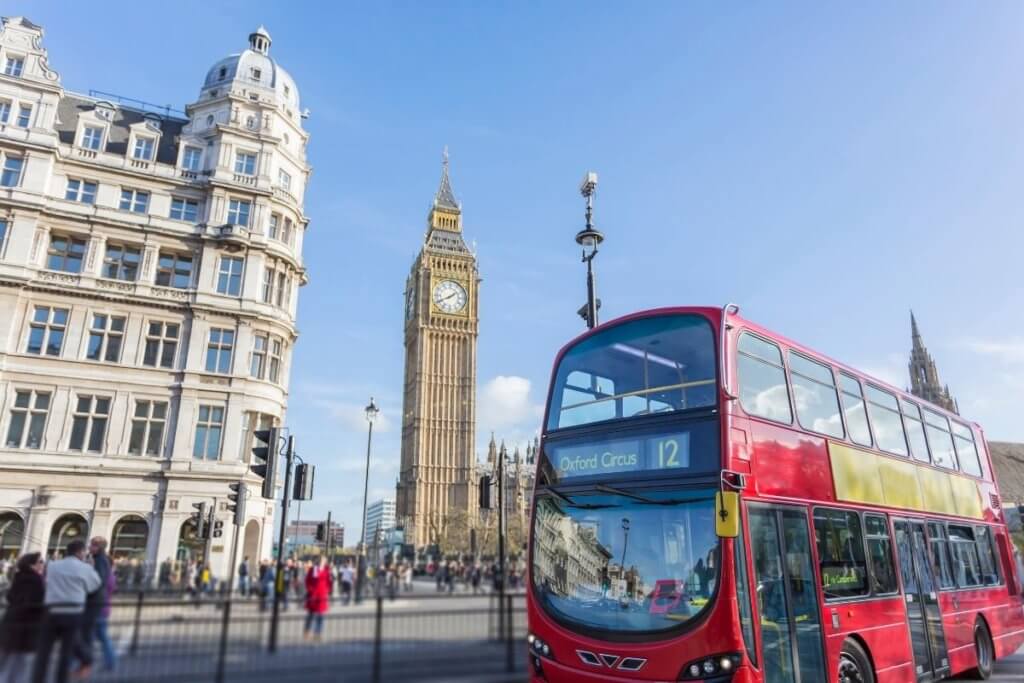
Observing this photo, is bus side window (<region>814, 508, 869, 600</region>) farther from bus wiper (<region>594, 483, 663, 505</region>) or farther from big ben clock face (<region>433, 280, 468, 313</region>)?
big ben clock face (<region>433, 280, 468, 313</region>)

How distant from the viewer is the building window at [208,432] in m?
23.9

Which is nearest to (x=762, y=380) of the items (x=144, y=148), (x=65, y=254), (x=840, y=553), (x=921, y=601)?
(x=840, y=553)

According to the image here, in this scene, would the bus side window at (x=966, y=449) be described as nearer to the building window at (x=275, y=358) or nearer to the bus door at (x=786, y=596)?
the bus door at (x=786, y=596)

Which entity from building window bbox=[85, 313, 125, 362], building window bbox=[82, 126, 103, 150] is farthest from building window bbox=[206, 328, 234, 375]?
building window bbox=[82, 126, 103, 150]

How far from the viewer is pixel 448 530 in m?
76.5

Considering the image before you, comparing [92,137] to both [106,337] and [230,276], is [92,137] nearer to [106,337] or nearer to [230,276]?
[230,276]


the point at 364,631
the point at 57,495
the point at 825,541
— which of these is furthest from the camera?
the point at 57,495

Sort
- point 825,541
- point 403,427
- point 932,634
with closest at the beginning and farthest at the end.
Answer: point 825,541 → point 932,634 → point 403,427

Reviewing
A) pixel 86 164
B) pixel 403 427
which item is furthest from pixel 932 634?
pixel 403 427

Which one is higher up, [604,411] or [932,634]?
[604,411]

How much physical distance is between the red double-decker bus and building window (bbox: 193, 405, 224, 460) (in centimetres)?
1974

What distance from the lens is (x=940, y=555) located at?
385 inches

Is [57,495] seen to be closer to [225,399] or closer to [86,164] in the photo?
[225,399]

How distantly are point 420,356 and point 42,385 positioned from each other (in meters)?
67.4
